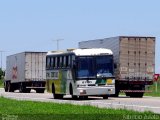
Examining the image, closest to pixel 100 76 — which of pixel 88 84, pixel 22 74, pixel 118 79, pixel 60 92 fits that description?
pixel 88 84

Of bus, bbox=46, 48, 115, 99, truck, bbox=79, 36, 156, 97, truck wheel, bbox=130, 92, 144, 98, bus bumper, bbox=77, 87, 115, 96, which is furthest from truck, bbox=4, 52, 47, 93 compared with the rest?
bus bumper, bbox=77, 87, 115, 96

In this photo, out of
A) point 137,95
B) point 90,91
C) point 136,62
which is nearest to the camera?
point 90,91

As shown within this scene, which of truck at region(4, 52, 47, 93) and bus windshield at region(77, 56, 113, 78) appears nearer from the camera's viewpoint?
bus windshield at region(77, 56, 113, 78)

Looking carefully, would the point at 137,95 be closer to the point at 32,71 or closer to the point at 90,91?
the point at 90,91

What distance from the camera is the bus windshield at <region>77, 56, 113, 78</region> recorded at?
37719 mm

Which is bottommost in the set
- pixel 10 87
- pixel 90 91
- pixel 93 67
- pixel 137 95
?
pixel 10 87

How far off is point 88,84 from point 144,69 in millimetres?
7987

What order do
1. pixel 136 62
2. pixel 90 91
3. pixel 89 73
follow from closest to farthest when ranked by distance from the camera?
pixel 90 91 < pixel 89 73 < pixel 136 62

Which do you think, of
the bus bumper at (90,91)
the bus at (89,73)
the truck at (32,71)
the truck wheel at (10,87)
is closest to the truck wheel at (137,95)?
the bus at (89,73)

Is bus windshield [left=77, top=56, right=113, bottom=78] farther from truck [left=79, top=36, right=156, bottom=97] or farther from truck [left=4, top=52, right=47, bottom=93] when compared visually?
truck [left=4, top=52, right=47, bottom=93]

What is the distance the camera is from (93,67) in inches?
1489

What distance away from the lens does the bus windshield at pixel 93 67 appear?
37.7 m

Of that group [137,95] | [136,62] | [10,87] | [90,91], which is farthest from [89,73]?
[10,87]

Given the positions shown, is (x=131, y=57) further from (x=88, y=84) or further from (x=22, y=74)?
(x=22, y=74)
